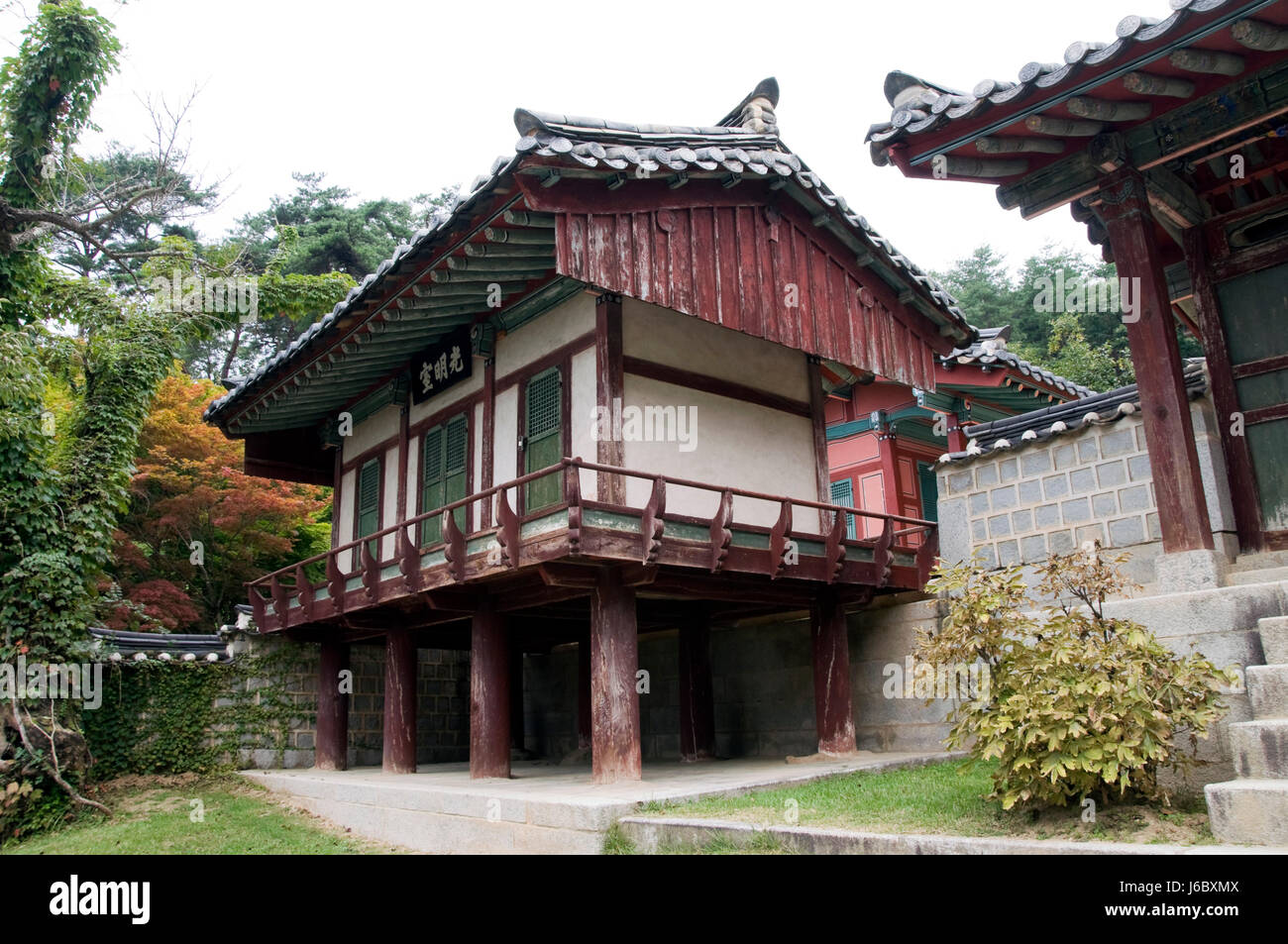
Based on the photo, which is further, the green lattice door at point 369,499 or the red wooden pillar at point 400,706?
the green lattice door at point 369,499

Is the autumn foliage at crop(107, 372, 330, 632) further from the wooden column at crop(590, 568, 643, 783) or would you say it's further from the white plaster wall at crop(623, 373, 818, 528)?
the wooden column at crop(590, 568, 643, 783)

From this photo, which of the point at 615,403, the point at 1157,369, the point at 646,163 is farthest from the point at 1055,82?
the point at 615,403

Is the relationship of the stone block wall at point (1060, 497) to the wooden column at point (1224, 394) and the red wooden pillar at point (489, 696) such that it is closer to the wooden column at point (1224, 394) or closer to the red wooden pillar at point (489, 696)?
the wooden column at point (1224, 394)

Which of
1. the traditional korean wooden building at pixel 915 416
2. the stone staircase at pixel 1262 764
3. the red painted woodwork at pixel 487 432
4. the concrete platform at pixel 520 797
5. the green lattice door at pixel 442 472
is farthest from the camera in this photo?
the traditional korean wooden building at pixel 915 416

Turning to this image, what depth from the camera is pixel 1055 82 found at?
6551 mm

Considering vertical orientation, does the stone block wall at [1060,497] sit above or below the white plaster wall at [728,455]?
below

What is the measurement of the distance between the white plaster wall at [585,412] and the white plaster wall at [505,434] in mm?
1316

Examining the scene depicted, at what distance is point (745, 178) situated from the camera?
11609 mm

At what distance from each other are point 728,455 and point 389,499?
633 cm

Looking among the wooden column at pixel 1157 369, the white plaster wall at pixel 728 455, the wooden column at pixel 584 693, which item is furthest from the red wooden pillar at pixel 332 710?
the wooden column at pixel 1157 369

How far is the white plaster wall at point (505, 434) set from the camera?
12.6 m

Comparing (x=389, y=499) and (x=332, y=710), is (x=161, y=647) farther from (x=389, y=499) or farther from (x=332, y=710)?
(x=389, y=499)
